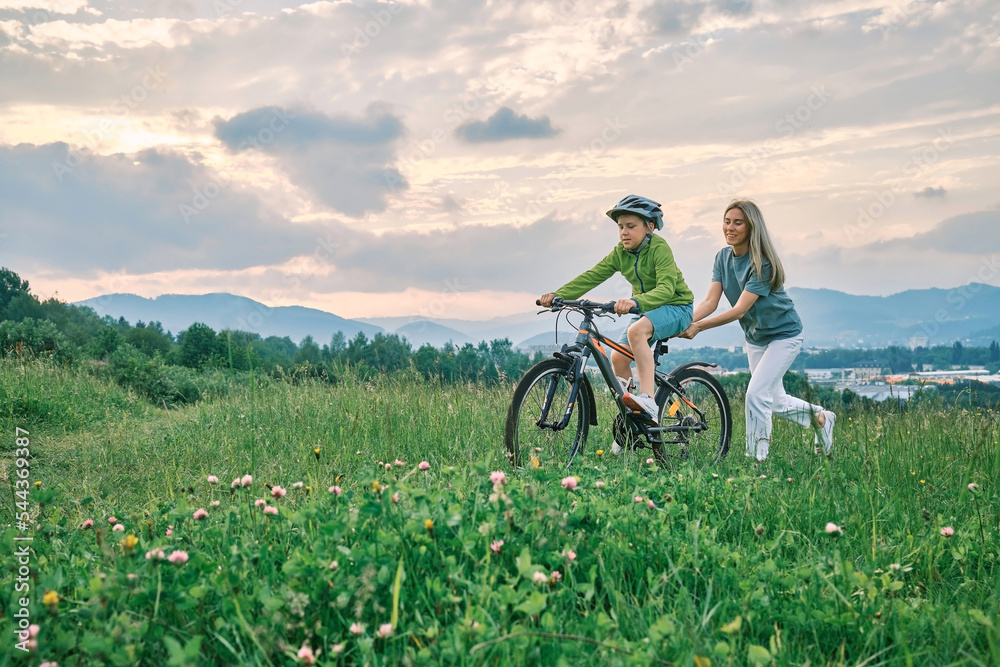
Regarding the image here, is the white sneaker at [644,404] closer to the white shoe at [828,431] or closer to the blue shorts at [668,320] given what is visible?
the blue shorts at [668,320]

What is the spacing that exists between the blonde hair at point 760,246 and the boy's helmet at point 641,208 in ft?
3.17

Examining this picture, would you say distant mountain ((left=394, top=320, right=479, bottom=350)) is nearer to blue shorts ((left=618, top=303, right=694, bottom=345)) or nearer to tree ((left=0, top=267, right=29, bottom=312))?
blue shorts ((left=618, top=303, right=694, bottom=345))

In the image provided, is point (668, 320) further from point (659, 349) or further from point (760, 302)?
point (760, 302)

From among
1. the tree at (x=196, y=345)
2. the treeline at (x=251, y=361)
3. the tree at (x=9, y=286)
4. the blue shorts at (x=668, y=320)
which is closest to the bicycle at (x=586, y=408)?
the blue shorts at (x=668, y=320)

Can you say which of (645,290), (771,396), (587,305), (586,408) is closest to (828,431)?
(771,396)

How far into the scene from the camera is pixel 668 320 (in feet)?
20.1

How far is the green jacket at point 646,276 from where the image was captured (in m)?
5.99

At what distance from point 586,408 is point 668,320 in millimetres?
1103

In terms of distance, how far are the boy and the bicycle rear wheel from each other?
49cm

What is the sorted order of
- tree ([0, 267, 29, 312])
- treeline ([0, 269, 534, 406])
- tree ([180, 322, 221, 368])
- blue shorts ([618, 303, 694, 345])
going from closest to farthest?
blue shorts ([618, 303, 694, 345]) < treeline ([0, 269, 534, 406]) < tree ([180, 322, 221, 368]) < tree ([0, 267, 29, 312])

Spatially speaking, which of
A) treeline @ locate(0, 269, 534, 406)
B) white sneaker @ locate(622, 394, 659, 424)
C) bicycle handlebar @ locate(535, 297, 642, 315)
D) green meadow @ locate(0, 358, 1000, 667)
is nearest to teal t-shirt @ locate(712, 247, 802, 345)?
bicycle handlebar @ locate(535, 297, 642, 315)

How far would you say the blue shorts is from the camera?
20.0 feet

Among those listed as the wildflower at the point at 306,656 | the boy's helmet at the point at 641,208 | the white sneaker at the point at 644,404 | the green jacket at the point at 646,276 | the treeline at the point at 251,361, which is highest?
the boy's helmet at the point at 641,208

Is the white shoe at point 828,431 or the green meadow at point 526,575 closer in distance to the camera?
the green meadow at point 526,575
